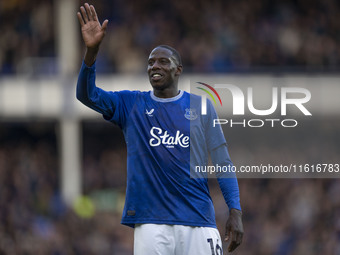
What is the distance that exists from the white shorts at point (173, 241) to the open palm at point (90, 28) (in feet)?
4.45

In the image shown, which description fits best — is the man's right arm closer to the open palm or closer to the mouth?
the open palm

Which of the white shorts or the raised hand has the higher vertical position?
the raised hand

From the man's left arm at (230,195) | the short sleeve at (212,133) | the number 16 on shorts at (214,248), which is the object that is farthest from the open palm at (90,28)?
the number 16 on shorts at (214,248)

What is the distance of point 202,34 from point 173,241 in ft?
41.6

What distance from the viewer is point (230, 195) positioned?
593 cm

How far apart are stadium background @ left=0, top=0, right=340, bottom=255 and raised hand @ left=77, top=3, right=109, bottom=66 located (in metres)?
8.60

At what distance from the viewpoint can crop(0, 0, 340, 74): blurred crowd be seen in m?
17.4

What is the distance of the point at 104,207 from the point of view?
16.5m

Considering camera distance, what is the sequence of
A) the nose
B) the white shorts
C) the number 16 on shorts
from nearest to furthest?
1. the white shorts
2. the number 16 on shorts
3. the nose

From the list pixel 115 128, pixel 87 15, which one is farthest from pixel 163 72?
pixel 115 128

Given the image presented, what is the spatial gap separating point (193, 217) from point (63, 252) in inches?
334

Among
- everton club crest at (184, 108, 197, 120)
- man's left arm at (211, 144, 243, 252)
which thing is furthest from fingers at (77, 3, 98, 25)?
man's left arm at (211, 144, 243, 252)

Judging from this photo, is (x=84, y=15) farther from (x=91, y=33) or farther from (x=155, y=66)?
(x=155, y=66)

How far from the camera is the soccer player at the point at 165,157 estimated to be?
18.9 ft
